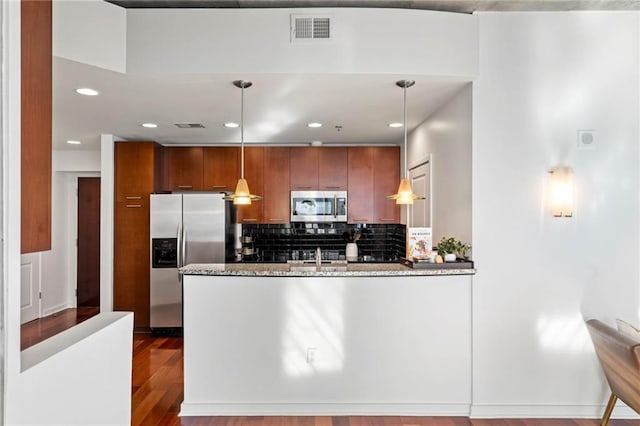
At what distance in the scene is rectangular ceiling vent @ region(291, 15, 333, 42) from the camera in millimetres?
2730

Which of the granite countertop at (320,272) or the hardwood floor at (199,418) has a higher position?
the granite countertop at (320,272)

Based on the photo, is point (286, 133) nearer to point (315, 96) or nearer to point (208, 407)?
point (315, 96)

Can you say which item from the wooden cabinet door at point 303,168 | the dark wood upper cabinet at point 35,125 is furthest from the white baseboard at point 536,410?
the wooden cabinet door at point 303,168

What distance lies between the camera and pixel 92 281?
6.43 meters

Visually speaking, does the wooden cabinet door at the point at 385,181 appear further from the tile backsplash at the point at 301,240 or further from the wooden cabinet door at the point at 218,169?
the wooden cabinet door at the point at 218,169

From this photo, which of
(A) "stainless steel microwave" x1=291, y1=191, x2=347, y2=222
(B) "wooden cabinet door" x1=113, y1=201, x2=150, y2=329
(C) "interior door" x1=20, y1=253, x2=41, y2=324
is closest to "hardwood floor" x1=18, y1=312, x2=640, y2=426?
(B) "wooden cabinet door" x1=113, y1=201, x2=150, y2=329

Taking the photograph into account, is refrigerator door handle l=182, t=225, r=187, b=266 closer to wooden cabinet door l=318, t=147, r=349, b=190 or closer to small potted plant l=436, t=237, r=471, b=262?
wooden cabinet door l=318, t=147, r=349, b=190

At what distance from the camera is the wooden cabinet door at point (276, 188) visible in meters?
5.41

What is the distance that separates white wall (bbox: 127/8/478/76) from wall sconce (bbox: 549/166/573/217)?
1156mm

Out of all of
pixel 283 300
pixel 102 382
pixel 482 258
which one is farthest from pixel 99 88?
pixel 482 258

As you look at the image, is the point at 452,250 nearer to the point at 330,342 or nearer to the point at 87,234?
the point at 330,342

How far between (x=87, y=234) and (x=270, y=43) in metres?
5.05

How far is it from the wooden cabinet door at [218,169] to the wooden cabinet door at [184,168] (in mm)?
79

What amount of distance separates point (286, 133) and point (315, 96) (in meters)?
1.59
